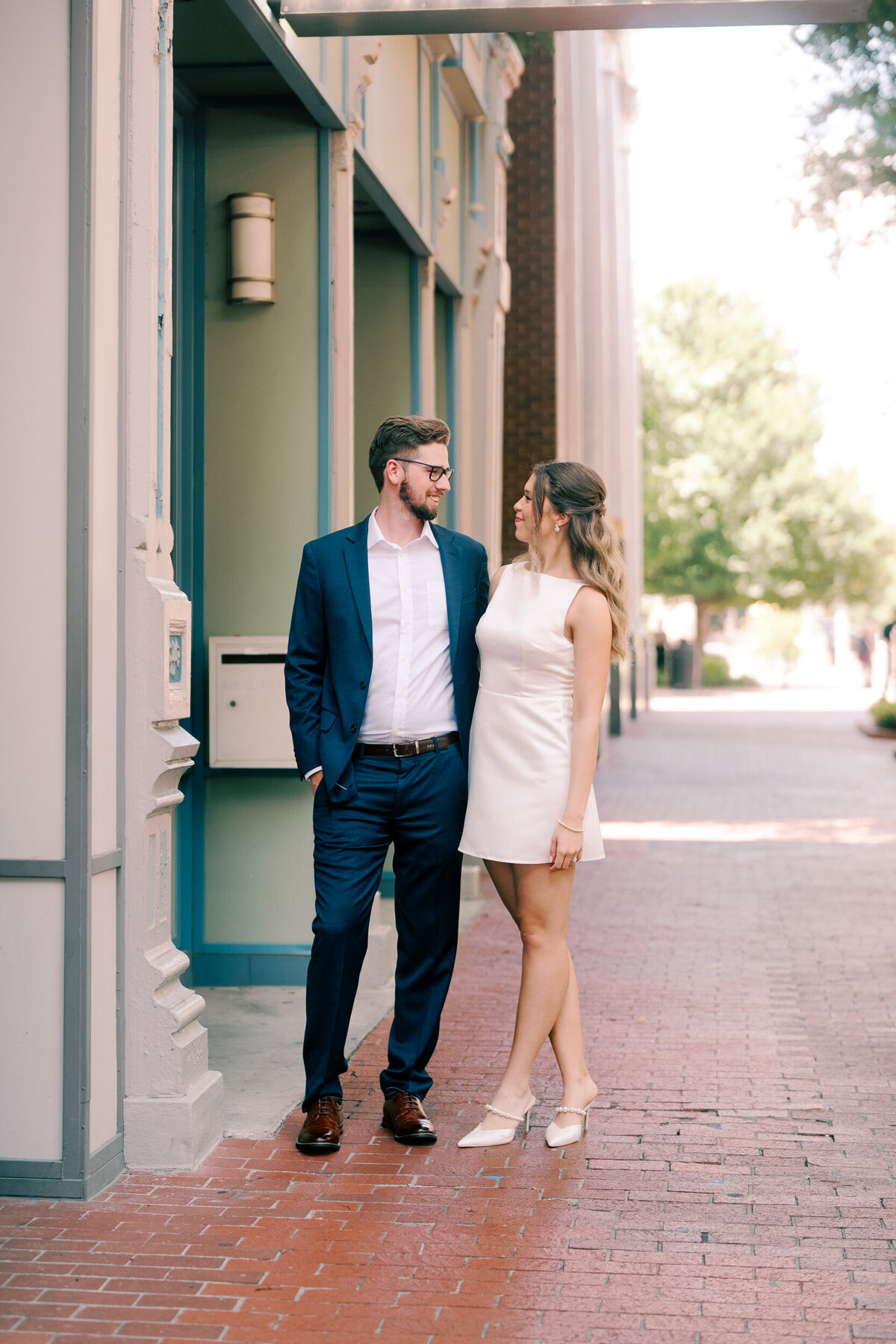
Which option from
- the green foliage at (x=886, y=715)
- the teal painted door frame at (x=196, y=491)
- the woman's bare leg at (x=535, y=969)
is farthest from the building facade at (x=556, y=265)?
the woman's bare leg at (x=535, y=969)

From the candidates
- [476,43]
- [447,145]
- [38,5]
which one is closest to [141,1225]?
[38,5]

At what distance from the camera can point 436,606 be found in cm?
461

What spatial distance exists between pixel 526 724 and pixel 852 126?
11253mm

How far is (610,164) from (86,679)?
20.3 m

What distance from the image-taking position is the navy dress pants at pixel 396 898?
4.57 metres

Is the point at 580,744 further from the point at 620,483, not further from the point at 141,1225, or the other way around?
the point at 620,483

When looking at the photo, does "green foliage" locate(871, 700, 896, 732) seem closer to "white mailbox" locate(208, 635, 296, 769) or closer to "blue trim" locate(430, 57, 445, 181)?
"blue trim" locate(430, 57, 445, 181)

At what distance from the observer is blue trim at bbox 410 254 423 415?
8.68m

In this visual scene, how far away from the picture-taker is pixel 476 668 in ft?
15.5

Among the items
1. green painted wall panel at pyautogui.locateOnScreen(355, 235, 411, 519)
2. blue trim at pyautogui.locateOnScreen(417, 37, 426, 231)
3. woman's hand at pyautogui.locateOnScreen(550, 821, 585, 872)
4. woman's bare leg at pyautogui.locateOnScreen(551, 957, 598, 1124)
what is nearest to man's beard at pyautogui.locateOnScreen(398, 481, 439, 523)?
woman's hand at pyautogui.locateOnScreen(550, 821, 585, 872)

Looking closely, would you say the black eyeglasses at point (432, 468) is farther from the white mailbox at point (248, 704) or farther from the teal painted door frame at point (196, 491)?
the white mailbox at point (248, 704)

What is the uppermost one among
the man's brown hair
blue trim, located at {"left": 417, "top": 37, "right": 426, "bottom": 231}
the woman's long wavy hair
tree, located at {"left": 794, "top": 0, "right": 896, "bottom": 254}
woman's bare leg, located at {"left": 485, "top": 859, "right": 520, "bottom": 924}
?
tree, located at {"left": 794, "top": 0, "right": 896, "bottom": 254}

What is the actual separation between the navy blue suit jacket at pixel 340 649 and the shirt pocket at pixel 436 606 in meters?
0.02

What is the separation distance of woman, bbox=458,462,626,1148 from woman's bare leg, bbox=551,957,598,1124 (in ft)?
0.60
